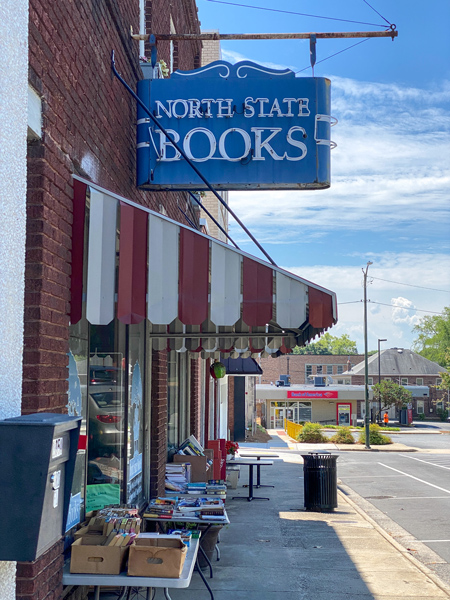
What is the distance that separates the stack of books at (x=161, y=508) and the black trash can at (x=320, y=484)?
5.47m

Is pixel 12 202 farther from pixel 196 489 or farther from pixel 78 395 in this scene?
pixel 196 489

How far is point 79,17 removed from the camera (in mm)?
4801

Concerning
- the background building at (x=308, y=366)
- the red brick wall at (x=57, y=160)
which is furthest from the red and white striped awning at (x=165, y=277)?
the background building at (x=308, y=366)

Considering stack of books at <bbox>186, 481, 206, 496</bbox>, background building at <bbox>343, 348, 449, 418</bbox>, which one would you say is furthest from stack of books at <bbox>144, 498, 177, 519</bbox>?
background building at <bbox>343, 348, 449, 418</bbox>

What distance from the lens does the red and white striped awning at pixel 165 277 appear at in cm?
441

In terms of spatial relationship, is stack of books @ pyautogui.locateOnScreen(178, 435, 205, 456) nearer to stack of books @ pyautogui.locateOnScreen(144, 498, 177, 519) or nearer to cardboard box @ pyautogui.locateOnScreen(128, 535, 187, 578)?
stack of books @ pyautogui.locateOnScreen(144, 498, 177, 519)

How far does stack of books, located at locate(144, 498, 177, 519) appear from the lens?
283 inches

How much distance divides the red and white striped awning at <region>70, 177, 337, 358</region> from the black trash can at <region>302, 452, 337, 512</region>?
8506 millimetres

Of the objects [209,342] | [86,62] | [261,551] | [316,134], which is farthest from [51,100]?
[261,551]

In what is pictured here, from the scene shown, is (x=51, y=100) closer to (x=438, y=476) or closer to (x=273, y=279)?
(x=273, y=279)

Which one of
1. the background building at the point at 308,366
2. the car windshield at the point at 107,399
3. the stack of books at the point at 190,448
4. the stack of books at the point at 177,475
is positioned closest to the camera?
the car windshield at the point at 107,399

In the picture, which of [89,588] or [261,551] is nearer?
[89,588]

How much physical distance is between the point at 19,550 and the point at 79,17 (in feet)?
12.3

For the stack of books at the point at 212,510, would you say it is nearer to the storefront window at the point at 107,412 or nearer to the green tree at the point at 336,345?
the storefront window at the point at 107,412
